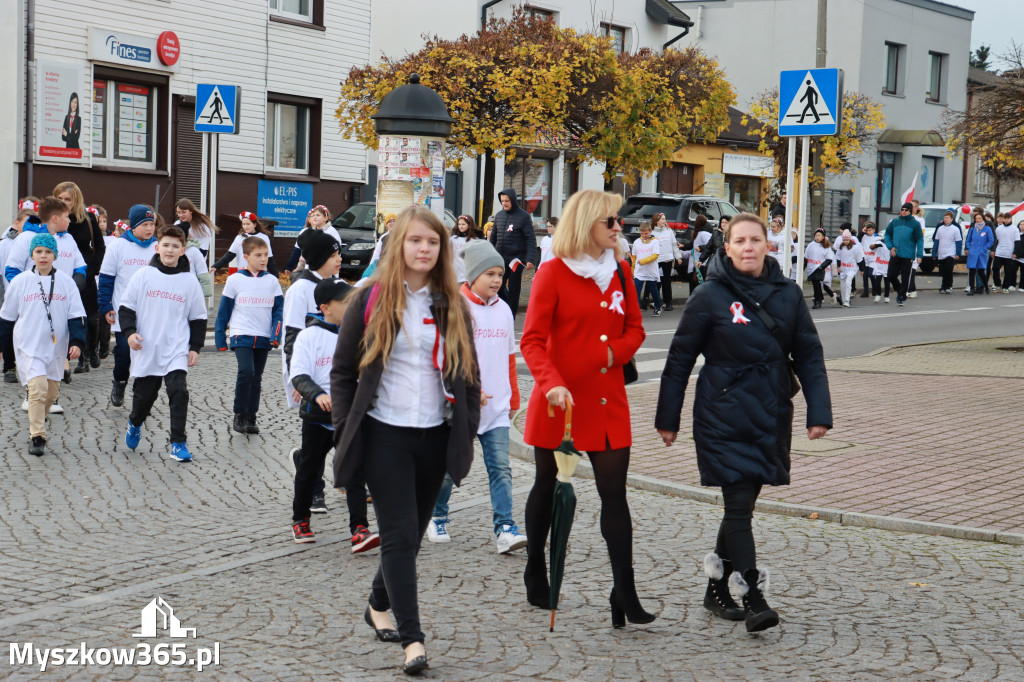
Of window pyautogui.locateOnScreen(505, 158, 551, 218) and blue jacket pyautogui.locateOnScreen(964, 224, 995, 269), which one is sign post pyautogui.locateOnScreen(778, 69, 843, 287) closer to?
blue jacket pyautogui.locateOnScreen(964, 224, 995, 269)

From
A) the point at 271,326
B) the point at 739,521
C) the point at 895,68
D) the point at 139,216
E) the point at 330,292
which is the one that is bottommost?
the point at 739,521

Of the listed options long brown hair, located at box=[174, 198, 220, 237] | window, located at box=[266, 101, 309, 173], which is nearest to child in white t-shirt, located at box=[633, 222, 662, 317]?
long brown hair, located at box=[174, 198, 220, 237]

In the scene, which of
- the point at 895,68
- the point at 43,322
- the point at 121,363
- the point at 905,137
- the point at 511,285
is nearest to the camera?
the point at 43,322

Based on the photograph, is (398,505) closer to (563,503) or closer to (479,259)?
(563,503)

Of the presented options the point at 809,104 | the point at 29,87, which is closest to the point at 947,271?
the point at 29,87

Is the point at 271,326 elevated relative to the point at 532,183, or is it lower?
lower

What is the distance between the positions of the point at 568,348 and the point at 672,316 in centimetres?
Result: 1653

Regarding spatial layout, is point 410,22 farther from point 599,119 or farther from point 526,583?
point 526,583

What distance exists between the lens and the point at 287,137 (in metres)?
27.4

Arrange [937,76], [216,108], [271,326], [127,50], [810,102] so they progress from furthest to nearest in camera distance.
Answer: [937,76], [127,50], [216,108], [810,102], [271,326]

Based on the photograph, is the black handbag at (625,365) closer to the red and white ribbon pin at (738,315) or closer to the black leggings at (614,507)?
the black leggings at (614,507)

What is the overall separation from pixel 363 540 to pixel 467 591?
2.96 feet

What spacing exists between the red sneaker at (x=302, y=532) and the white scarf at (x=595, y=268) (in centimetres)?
227

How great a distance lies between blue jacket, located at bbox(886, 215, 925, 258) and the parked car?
8.97m
